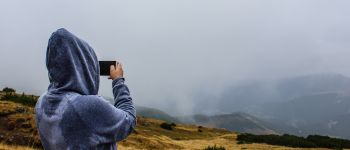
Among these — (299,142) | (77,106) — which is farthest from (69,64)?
(299,142)

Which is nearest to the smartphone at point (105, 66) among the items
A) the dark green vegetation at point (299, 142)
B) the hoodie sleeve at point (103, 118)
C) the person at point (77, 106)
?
the person at point (77, 106)

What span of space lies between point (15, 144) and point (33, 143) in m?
1.12

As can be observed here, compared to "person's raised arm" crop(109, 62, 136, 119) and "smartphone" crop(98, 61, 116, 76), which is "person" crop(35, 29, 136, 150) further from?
"smartphone" crop(98, 61, 116, 76)

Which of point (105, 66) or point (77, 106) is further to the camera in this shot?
point (105, 66)

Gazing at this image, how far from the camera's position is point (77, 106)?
174 inches

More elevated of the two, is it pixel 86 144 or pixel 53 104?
pixel 53 104

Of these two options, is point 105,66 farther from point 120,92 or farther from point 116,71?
point 120,92

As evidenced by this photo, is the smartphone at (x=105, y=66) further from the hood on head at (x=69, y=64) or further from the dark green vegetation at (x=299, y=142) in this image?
the dark green vegetation at (x=299, y=142)

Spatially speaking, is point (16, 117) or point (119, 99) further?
point (16, 117)

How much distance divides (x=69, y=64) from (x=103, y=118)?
0.54 m

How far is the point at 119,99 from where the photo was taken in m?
4.79

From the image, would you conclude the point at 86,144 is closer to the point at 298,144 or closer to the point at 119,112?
the point at 119,112

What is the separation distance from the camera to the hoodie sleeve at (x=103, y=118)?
174 inches

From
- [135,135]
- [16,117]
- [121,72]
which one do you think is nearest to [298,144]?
[135,135]
